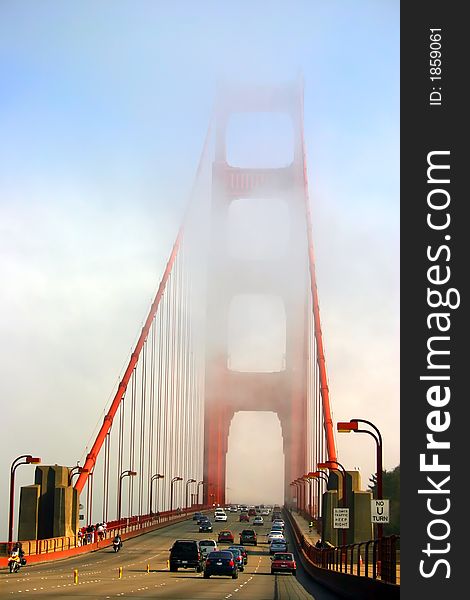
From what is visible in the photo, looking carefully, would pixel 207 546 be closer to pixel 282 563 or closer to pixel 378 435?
pixel 282 563

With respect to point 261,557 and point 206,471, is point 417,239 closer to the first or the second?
point 261,557

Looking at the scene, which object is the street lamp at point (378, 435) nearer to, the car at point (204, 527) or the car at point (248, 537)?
the car at point (248, 537)

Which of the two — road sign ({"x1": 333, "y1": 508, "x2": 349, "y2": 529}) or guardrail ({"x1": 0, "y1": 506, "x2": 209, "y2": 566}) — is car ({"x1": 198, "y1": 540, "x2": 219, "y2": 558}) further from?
road sign ({"x1": 333, "y1": 508, "x2": 349, "y2": 529})

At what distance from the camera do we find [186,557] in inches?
2264

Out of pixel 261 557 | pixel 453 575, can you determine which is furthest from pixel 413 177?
pixel 261 557

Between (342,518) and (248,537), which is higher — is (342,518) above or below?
above

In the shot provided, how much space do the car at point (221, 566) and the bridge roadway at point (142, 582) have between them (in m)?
0.36

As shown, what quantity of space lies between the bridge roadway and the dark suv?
19.2 inches

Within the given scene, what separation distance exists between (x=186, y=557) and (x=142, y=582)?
14244 mm

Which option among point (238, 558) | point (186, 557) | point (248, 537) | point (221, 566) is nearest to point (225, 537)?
point (248, 537)

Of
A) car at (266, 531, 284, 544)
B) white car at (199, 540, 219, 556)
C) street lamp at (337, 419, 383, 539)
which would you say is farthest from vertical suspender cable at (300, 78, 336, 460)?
street lamp at (337, 419, 383, 539)

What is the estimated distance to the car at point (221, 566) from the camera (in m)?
51.4

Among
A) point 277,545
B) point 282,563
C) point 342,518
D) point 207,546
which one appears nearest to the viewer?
point 342,518

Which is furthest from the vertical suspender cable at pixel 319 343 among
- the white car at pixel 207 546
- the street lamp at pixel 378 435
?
the street lamp at pixel 378 435
